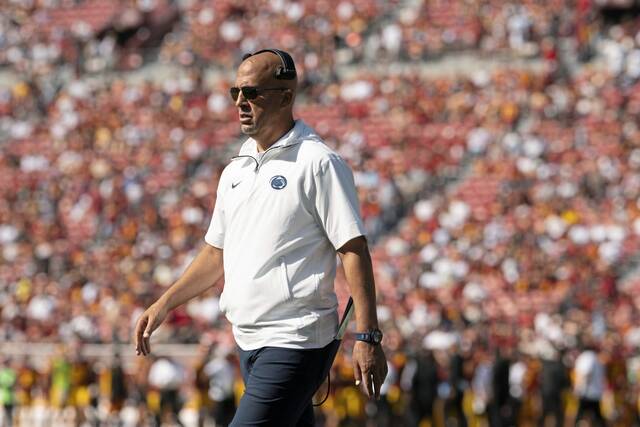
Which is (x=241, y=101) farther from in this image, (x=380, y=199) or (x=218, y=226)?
(x=380, y=199)

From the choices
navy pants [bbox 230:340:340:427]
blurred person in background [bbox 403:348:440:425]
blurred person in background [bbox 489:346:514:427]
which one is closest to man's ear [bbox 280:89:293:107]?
navy pants [bbox 230:340:340:427]

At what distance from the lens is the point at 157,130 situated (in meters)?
25.5

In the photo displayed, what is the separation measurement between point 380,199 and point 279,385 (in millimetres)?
17216

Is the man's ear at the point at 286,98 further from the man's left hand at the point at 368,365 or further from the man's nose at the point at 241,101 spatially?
the man's left hand at the point at 368,365

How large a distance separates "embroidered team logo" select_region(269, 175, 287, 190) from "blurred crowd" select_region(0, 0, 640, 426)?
10972 millimetres

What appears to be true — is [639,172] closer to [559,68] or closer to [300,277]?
[559,68]

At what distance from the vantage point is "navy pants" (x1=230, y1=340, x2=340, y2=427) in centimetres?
479

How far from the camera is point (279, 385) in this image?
479cm

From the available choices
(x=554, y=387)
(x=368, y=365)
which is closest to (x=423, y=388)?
(x=554, y=387)

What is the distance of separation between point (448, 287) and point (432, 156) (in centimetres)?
384

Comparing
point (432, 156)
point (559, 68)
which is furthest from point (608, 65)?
point (432, 156)

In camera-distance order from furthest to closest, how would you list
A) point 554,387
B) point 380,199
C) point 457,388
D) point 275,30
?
point 275,30 → point 380,199 → point 457,388 → point 554,387

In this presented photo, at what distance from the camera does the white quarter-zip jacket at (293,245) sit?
477 cm

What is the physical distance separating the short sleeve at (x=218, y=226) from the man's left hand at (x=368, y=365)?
0.87 meters
